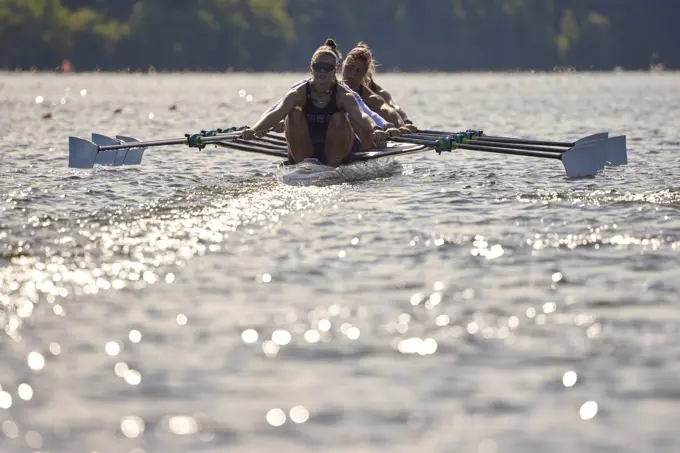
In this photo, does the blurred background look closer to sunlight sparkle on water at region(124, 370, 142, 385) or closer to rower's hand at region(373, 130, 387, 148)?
sunlight sparkle on water at region(124, 370, 142, 385)

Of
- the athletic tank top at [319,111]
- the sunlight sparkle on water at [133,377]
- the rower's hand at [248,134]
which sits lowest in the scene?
the sunlight sparkle on water at [133,377]

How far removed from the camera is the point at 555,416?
598 cm

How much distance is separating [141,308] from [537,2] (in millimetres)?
179052

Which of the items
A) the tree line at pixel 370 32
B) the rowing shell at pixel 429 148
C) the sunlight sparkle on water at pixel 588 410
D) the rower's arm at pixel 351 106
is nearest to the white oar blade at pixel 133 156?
the rowing shell at pixel 429 148

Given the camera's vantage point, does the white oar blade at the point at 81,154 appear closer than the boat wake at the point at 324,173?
No

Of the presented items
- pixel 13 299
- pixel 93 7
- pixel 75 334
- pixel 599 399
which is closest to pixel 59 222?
pixel 13 299

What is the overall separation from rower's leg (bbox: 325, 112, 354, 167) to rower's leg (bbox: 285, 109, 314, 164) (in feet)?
0.89

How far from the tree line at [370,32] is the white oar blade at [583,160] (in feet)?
442

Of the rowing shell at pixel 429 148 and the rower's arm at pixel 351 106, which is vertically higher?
the rower's arm at pixel 351 106

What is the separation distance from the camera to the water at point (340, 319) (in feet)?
19.3

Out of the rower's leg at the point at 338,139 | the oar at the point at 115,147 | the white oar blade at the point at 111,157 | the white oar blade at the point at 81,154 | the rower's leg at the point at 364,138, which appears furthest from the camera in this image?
the white oar blade at the point at 111,157

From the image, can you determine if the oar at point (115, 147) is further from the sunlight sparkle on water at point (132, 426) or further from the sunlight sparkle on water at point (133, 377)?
the sunlight sparkle on water at point (132, 426)

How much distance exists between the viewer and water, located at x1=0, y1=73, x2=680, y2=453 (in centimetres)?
588

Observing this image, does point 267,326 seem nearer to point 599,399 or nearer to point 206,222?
point 599,399
